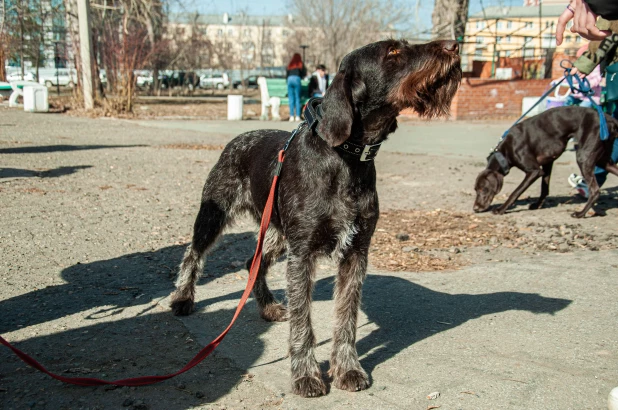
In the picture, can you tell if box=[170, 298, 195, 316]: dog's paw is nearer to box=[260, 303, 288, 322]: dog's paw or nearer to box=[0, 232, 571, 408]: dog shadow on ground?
box=[0, 232, 571, 408]: dog shadow on ground

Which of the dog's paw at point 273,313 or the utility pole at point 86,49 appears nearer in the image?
the dog's paw at point 273,313

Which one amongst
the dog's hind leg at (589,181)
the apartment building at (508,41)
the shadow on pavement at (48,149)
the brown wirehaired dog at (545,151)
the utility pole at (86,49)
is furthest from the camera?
the apartment building at (508,41)

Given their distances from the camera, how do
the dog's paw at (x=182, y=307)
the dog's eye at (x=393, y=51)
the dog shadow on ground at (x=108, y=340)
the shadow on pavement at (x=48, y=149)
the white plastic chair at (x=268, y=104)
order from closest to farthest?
1. the dog shadow on ground at (x=108, y=340)
2. the dog's eye at (x=393, y=51)
3. the dog's paw at (x=182, y=307)
4. the shadow on pavement at (x=48, y=149)
5. the white plastic chair at (x=268, y=104)

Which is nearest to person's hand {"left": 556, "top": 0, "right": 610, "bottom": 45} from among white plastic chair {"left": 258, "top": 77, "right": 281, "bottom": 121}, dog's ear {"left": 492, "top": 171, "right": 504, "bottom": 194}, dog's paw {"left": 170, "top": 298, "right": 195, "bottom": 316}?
dog's paw {"left": 170, "top": 298, "right": 195, "bottom": 316}

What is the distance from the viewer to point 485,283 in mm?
5816

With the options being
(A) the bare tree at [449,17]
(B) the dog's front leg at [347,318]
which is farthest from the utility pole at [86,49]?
(B) the dog's front leg at [347,318]

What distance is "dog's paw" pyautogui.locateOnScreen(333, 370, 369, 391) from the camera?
3740 millimetres

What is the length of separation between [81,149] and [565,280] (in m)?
10.5

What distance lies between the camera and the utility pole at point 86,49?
23547 mm

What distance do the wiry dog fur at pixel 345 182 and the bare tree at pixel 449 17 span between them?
72.4ft

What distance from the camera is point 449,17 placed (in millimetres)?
25406

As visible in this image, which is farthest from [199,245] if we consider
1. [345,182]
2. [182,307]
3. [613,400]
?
[613,400]

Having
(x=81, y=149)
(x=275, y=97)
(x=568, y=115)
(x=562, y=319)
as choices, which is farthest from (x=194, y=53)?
(x=562, y=319)

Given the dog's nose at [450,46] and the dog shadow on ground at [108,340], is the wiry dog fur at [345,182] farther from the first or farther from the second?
the dog shadow on ground at [108,340]
